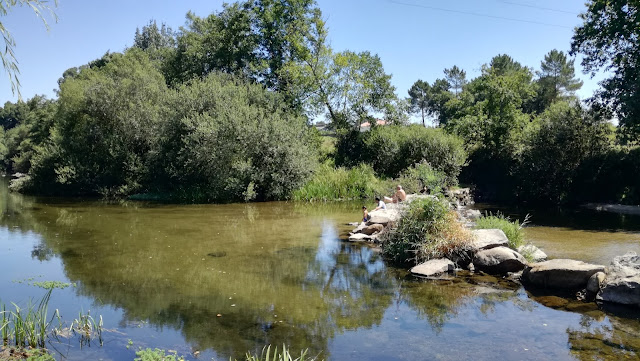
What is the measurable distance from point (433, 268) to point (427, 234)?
1140 mm

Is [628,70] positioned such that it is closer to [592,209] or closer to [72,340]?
[592,209]

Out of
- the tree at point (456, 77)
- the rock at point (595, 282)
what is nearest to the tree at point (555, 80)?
the tree at point (456, 77)

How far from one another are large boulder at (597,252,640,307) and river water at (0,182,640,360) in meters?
0.27

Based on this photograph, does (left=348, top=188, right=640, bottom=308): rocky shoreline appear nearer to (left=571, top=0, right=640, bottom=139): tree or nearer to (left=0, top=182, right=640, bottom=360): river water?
(left=0, top=182, right=640, bottom=360): river water

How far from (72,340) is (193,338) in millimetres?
1752

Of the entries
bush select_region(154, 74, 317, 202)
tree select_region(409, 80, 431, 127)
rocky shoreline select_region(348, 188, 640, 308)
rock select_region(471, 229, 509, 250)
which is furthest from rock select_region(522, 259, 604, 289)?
tree select_region(409, 80, 431, 127)

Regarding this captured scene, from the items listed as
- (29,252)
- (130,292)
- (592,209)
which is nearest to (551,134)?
(592,209)

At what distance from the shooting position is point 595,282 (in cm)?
842

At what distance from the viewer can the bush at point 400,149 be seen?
27.7m

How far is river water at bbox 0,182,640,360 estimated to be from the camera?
6.43 metres

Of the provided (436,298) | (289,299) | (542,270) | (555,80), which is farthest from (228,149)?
(555,80)

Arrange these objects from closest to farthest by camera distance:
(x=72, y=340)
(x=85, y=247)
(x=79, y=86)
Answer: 1. (x=72, y=340)
2. (x=85, y=247)
3. (x=79, y=86)

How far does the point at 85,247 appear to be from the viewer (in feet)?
42.5

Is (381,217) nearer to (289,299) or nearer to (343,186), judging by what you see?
(289,299)
